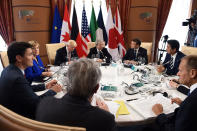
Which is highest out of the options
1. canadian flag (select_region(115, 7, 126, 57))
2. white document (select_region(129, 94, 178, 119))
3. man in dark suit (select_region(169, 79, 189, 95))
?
canadian flag (select_region(115, 7, 126, 57))

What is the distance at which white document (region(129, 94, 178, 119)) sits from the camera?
1245 millimetres

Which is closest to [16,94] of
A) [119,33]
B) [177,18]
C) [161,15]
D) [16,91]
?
[16,91]

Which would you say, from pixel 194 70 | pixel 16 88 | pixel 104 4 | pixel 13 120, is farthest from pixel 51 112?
pixel 104 4

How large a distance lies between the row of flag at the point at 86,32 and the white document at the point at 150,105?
8.59 ft

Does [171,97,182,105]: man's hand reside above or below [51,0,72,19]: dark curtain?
below

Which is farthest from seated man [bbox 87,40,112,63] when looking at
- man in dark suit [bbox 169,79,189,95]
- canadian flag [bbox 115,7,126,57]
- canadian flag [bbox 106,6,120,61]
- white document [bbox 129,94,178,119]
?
white document [bbox 129,94,178,119]

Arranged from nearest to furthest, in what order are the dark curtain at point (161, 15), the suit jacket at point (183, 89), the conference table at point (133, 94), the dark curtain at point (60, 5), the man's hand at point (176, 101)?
the conference table at point (133, 94), the man's hand at point (176, 101), the suit jacket at point (183, 89), the dark curtain at point (60, 5), the dark curtain at point (161, 15)

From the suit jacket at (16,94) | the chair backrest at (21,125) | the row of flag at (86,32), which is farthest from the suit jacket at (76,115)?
the row of flag at (86,32)

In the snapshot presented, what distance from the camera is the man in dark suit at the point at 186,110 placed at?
0.99 m

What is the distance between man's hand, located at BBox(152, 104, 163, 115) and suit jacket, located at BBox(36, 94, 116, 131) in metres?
0.60

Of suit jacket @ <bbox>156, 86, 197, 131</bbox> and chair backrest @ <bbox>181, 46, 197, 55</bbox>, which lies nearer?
suit jacket @ <bbox>156, 86, 197, 131</bbox>

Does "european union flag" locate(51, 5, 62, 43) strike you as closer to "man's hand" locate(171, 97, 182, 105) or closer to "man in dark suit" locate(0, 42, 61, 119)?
"man in dark suit" locate(0, 42, 61, 119)

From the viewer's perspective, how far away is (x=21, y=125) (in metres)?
0.63

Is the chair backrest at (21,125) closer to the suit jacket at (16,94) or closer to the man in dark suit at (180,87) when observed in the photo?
the suit jacket at (16,94)
